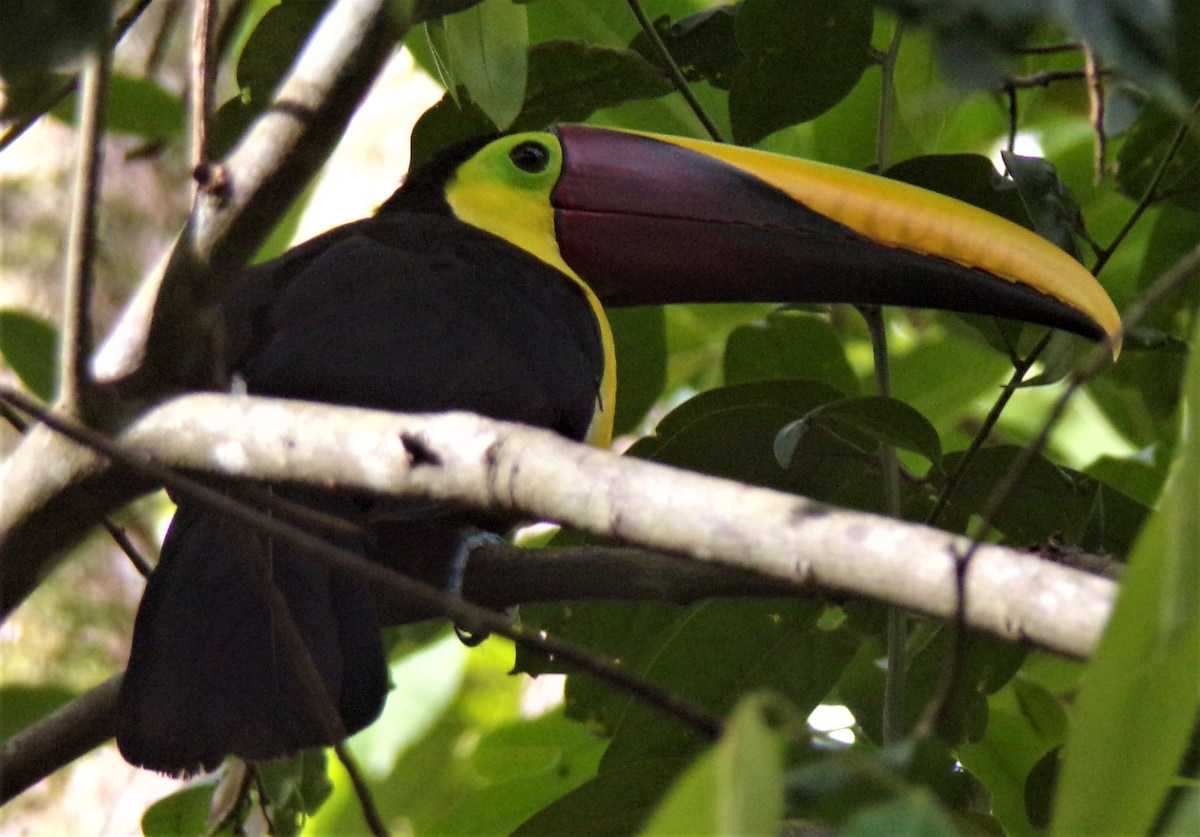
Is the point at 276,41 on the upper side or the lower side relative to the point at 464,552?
upper

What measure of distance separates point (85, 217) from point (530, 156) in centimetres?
150

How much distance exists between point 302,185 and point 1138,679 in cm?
80

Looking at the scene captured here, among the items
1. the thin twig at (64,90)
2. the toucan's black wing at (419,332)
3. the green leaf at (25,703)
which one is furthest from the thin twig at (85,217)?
the green leaf at (25,703)

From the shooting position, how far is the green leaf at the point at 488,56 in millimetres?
1669

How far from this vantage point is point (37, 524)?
4.57 ft

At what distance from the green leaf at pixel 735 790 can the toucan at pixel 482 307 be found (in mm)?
609

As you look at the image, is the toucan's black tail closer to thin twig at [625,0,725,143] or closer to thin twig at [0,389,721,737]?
thin twig at [0,389,721,737]

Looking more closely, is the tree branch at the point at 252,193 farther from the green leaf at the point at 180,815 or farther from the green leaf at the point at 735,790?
the green leaf at the point at 180,815

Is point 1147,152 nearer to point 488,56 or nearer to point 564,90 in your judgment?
point 564,90

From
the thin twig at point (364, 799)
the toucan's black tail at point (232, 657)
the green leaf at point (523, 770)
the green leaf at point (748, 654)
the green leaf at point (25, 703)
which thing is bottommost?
the green leaf at point (523, 770)

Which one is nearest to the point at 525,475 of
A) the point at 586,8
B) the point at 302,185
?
the point at 302,185

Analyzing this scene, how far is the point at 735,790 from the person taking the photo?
67 centimetres

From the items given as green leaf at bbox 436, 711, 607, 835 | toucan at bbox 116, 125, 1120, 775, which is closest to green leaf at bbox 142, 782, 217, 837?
green leaf at bbox 436, 711, 607, 835

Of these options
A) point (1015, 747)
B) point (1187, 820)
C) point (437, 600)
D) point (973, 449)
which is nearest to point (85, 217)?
point (437, 600)
